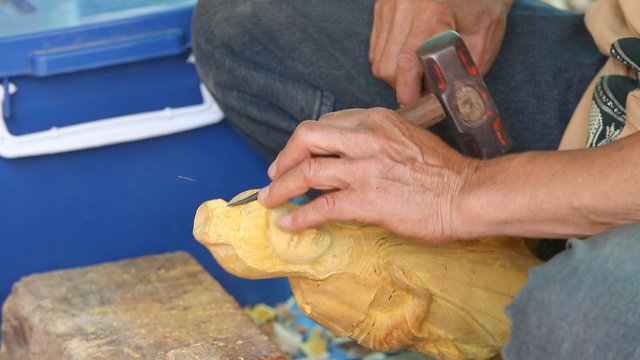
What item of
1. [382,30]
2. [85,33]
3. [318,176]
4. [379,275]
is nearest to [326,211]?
[318,176]

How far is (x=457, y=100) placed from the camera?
123 cm

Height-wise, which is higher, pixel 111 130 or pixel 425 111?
pixel 425 111

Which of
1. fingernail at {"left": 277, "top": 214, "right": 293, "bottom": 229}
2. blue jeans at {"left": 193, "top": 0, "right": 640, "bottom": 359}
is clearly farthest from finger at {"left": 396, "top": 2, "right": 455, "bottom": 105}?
fingernail at {"left": 277, "top": 214, "right": 293, "bottom": 229}

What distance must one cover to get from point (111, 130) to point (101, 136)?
0.02 m

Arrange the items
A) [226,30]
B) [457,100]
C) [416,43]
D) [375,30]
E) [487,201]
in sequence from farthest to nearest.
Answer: [226,30] < [375,30] < [416,43] < [457,100] < [487,201]

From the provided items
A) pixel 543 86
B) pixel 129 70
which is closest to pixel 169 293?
pixel 129 70

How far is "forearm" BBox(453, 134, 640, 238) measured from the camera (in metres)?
1.03

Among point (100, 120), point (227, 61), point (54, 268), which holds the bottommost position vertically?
point (54, 268)

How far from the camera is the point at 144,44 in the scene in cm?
167

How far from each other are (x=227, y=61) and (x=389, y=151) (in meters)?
0.56

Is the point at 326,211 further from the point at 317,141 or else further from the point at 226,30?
the point at 226,30

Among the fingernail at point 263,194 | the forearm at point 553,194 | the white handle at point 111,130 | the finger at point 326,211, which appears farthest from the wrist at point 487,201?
the white handle at point 111,130

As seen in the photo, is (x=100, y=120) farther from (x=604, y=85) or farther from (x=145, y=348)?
(x=604, y=85)

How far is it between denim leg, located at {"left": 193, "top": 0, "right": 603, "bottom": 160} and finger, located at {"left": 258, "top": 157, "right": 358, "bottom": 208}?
1.41 ft
